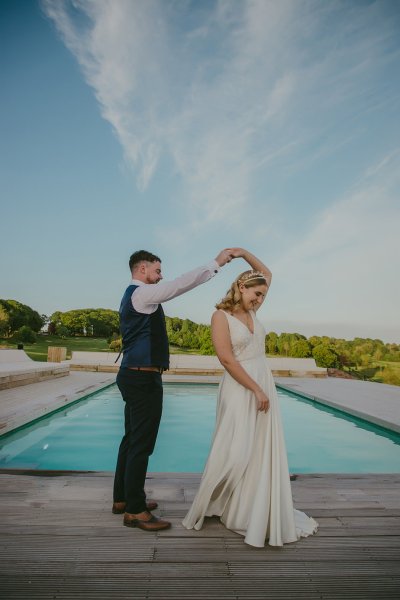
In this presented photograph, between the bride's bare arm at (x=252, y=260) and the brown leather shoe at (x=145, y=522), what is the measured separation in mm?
1728

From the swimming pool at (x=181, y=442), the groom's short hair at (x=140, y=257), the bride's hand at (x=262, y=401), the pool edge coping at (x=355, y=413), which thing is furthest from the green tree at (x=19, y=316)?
the bride's hand at (x=262, y=401)

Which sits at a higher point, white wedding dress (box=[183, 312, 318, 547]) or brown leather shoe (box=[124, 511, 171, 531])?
white wedding dress (box=[183, 312, 318, 547])

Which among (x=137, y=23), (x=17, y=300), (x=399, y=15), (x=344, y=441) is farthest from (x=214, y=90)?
(x=17, y=300)

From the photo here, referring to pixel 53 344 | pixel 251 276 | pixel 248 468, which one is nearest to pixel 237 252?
pixel 251 276

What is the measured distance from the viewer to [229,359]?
218cm

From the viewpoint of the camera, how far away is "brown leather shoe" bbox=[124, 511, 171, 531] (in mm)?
2139

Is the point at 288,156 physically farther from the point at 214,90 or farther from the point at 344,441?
the point at 344,441

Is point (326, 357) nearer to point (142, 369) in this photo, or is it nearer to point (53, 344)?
point (142, 369)

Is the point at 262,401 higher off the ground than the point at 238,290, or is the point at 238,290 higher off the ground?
the point at 238,290

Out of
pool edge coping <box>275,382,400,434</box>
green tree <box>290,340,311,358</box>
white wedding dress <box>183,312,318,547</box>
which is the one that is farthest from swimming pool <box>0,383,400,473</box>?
green tree <box>290,340,311,358</box>

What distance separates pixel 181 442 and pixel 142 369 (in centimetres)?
535

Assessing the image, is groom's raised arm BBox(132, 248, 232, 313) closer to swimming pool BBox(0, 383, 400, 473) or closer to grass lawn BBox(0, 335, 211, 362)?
swimming pool BBox(0, 383, 400, 473)

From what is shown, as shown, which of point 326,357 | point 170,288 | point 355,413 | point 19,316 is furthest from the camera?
point 19,316

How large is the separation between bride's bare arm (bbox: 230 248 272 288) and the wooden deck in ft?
5.45
